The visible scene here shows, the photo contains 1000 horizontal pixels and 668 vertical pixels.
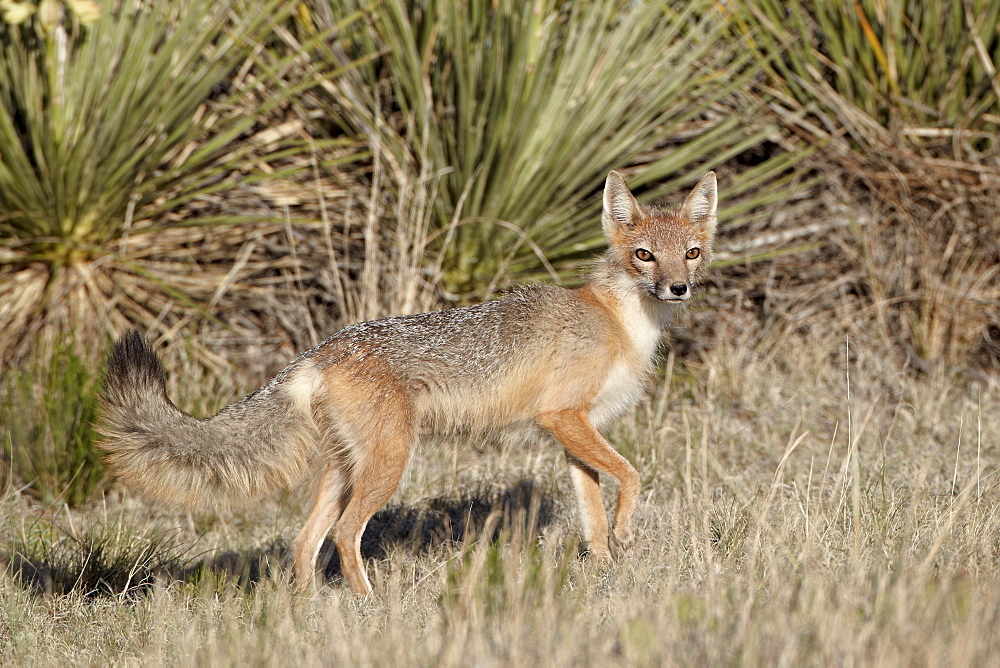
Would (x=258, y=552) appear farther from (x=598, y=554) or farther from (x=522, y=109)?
(x=522, y=109)

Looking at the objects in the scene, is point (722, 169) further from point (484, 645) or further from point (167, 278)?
point (484, 645)

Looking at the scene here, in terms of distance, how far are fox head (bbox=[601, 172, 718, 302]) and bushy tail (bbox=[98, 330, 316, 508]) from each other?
1.95 meters

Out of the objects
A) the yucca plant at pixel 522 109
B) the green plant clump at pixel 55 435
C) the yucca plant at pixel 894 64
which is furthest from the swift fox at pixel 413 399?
the yucca plant at pixel 894 64

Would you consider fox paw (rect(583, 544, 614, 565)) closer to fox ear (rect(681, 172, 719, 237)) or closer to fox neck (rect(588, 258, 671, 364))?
fox neck (rect(588, 258, 671, 364))

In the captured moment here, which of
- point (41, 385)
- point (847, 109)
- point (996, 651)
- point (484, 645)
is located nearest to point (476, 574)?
point (484, 645)

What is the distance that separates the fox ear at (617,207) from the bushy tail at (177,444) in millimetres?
2082

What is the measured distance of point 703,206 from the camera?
558 centimetres

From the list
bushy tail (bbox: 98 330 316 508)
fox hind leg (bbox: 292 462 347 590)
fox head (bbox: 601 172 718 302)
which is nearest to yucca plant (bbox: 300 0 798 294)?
fox head (bbox: 601 172 718 302)

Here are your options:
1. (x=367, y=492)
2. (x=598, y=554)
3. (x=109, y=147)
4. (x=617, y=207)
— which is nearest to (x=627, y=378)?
(x=598, y=554)

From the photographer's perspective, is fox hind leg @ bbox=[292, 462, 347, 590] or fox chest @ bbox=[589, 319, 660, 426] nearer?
fox hind leg @ bbox=[292, 462, 347, 590]

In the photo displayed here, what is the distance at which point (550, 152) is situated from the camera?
23.9 feet

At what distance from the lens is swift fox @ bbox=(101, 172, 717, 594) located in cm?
435

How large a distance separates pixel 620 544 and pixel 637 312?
121cm

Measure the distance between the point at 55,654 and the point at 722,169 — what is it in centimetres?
636
